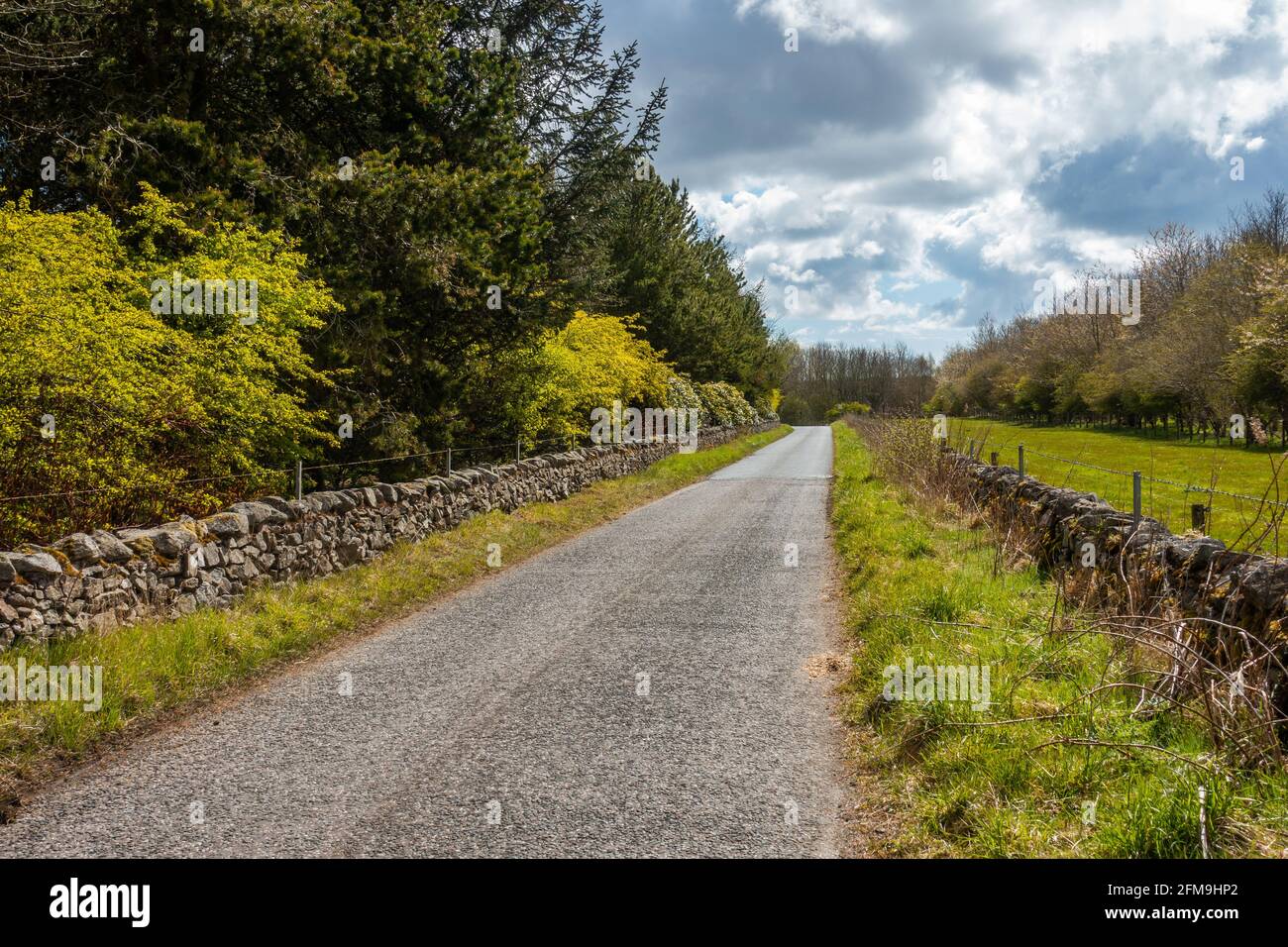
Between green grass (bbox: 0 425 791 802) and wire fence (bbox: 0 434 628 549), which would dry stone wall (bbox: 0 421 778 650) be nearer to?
green grass (bbox: 0 425 791 802)

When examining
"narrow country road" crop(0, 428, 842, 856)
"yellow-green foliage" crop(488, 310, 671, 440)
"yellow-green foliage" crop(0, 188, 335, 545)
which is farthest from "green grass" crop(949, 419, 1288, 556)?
"yellow-green foliage" crop(488, 310, 671, 440)

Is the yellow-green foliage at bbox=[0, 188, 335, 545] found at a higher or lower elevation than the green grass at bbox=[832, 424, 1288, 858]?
higher

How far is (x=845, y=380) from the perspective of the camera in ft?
439

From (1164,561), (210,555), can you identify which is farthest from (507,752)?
(1164,561)

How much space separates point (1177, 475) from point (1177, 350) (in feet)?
71.8

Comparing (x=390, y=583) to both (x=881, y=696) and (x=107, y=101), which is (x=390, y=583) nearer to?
(x=881, y=696)

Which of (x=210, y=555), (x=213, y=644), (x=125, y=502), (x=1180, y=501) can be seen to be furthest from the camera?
(x=1180, y=501)

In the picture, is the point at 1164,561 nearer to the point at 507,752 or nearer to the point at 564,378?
the point at 507,752

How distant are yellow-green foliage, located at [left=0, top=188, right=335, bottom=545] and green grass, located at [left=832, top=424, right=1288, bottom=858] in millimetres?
6864

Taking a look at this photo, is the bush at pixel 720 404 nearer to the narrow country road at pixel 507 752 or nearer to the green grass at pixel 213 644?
the green grass at pixel 213 644

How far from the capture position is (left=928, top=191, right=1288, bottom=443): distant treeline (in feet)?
103

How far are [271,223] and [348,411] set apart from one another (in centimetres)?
303

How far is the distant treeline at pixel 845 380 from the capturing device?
4486 inches

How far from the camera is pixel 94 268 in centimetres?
760
